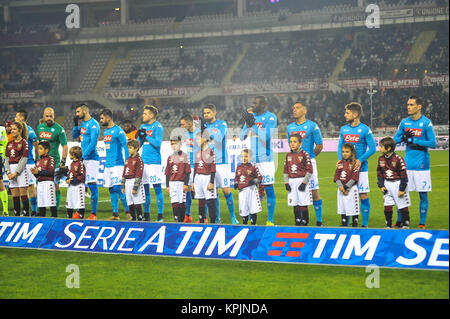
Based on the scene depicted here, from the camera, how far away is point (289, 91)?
27266mm

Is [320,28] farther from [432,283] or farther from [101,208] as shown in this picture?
[432,283]

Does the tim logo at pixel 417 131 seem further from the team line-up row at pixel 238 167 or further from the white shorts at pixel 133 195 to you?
the white shorts at pixel 133 195

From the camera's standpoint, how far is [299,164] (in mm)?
7273

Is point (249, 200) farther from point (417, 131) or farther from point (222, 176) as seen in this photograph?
point (417, 131)

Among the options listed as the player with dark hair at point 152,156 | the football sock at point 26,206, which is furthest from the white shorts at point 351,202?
the football sock at point 26,206

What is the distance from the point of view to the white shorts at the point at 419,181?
23.5 feet

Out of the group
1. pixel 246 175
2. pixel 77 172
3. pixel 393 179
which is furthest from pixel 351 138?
pixel 77 172

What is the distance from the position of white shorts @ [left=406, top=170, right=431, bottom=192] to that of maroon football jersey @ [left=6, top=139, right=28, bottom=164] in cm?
518

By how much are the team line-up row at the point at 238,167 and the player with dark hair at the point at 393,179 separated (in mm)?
11

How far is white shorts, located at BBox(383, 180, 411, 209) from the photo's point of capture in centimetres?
704

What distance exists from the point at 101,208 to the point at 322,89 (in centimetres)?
1862

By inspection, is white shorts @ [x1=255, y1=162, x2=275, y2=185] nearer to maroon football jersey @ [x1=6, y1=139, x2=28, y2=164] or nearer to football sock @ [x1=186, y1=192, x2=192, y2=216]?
football sock @ [x1=186, y1=192, x2=192, y2=216]

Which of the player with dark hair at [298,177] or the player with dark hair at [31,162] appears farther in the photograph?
the player with dark hair at [31,162]

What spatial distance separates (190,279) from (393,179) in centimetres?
291
